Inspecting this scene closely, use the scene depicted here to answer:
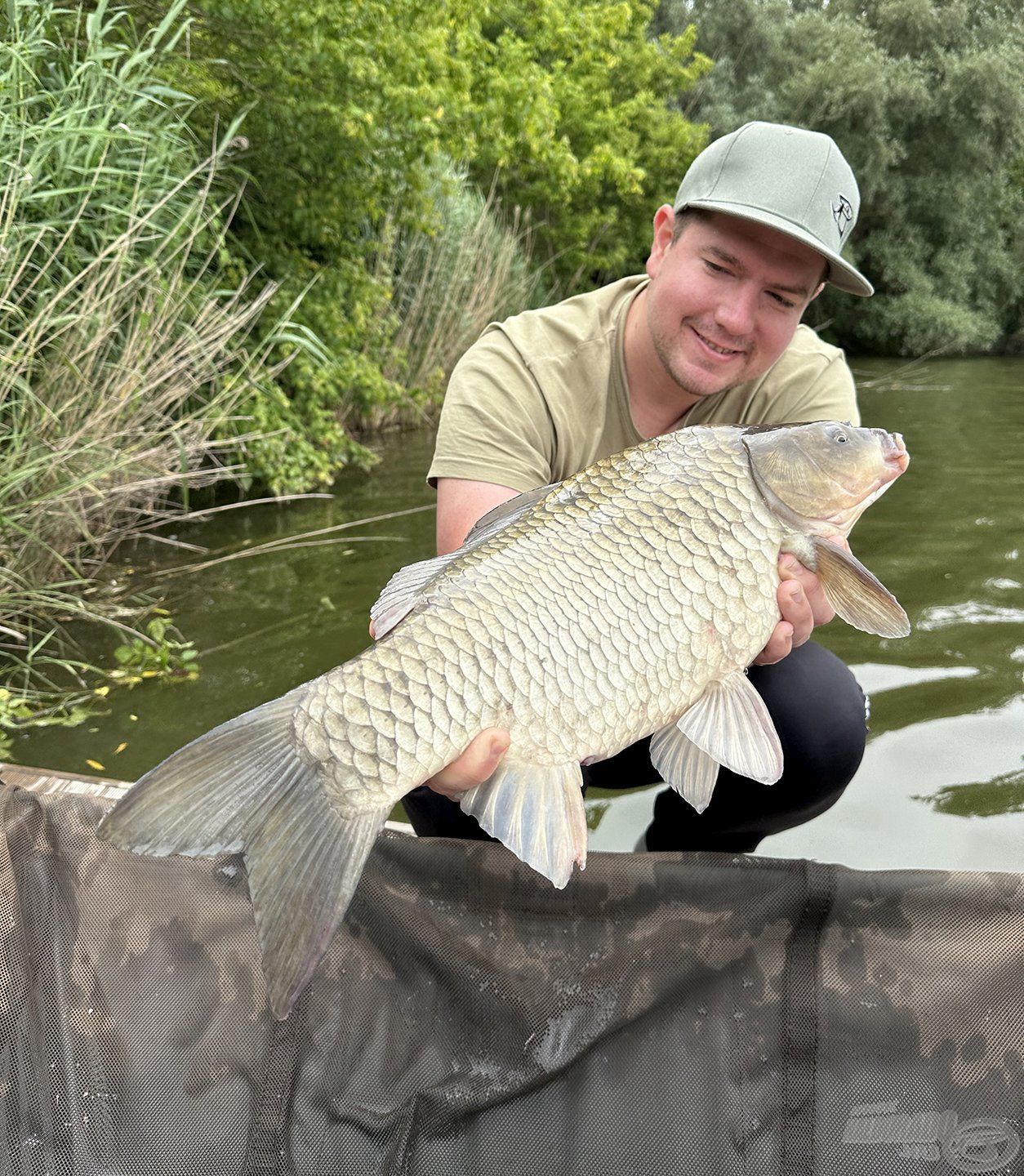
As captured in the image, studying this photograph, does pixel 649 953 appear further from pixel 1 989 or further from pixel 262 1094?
pixel 1 989

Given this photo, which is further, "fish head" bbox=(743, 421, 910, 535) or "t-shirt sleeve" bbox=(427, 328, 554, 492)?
"t-shirt sleeve" bbox=(427, 328, 554, 492)

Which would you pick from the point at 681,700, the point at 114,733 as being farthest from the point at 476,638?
the point at 114,733

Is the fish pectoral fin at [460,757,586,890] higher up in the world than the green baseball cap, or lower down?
lower down

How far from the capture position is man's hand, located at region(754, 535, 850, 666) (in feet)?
4.00

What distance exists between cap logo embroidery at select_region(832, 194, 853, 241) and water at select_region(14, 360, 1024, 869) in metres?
1.01

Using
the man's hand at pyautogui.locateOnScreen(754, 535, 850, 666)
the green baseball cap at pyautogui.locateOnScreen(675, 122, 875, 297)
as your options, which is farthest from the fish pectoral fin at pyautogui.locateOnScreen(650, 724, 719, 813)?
the green baseball cap at pyautogui.locateOnScreen(675, 122, 875, 297)

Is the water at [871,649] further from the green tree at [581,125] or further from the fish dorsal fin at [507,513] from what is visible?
the green tree at [581,125]

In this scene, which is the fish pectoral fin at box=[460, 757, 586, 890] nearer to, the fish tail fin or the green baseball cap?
the fish tail fin

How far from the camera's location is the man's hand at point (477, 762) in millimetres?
1059

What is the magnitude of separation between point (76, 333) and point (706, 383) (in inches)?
83.3

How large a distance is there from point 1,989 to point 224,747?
49cm

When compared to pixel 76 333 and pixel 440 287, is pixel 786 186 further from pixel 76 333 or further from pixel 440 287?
pixel 440 287

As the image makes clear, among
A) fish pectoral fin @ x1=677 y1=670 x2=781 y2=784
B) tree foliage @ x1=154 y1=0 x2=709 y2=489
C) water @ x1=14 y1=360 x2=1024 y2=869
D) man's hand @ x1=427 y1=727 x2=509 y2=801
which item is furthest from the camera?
tree foliage @ x1=154 y1=0 x2=709 y2=489

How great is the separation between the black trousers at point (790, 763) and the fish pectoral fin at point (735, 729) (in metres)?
0.37
